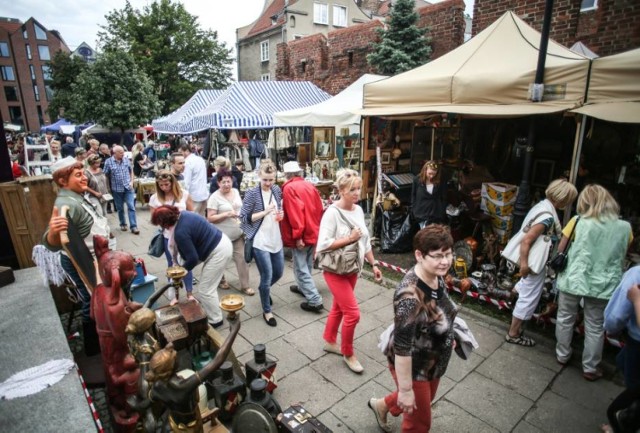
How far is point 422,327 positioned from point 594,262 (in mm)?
2257

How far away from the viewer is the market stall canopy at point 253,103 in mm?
11914

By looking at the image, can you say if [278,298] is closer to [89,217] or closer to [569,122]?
[89,217]

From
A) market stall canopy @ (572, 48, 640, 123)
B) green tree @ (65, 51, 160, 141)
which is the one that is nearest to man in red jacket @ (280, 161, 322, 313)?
market stall canopy @ (572, 48, 640, 123)

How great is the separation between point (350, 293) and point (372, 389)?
3.00 feet

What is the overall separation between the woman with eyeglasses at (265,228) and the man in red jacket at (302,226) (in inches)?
6.7

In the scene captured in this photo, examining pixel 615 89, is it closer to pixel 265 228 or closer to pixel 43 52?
pixel 265 228

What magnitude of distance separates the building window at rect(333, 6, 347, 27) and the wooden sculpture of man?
90.4 feet

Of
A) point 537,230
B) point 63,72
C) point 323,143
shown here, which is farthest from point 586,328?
point 63,72

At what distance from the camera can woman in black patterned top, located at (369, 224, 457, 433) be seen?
2119mm

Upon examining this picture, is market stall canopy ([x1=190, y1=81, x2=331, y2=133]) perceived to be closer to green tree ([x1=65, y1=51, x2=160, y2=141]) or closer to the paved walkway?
green tree ([x1=65, y1=51, x2=160, y2=141])

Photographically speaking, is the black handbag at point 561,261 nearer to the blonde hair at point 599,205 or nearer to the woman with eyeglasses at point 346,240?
the blonde hair at point 599,205

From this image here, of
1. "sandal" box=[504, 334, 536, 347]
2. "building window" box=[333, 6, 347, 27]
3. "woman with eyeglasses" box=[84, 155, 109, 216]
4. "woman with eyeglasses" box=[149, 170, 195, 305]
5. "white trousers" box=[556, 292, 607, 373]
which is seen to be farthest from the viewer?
"building window" box=[333, 6, 347, 27]

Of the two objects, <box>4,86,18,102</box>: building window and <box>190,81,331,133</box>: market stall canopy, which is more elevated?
<box>4,86,18,102</box>: building window

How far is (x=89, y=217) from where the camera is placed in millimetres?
3500
